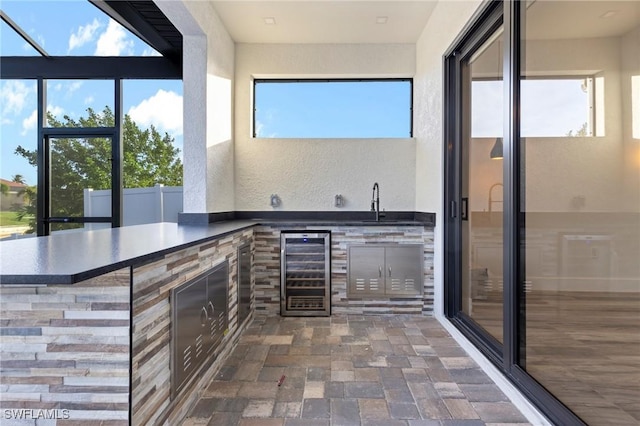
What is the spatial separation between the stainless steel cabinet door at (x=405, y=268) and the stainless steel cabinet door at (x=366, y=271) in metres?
0.10

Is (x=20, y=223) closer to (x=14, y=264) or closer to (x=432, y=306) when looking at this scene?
(x=14, y=264)

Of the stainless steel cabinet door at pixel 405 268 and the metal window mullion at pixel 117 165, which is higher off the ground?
the metal window mullion at pixel 117 165

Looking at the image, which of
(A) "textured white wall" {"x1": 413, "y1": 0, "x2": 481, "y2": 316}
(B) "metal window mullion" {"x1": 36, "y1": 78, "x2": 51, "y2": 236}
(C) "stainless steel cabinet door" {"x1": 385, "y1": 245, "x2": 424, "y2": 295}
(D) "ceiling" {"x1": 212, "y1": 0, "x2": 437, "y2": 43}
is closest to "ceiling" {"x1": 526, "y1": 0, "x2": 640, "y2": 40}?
(A) "textured white wall" {"x1": 413, "y1": 0, "x2": 481, "y2": 316}

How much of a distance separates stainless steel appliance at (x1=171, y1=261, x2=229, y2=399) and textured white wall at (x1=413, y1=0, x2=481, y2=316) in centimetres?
212

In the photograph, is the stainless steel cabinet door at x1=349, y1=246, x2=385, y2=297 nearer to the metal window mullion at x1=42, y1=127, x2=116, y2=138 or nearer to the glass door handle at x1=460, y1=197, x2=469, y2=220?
the glass door handle at x1=460, y1=197, x2=469, y2=220

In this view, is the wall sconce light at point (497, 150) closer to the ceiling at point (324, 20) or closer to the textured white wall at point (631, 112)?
the textured white wall at point (631, 112)

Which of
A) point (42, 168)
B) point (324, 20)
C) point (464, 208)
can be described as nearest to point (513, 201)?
point (464, 208)

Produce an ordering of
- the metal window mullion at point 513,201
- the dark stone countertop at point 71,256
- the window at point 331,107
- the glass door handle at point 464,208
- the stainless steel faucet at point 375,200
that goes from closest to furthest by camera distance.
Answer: the dark stone countertop at point 71,256 → the metal window mullion at point 513,201 → the glass door handle at point 464,208 → the stainless steel faucet at point 375,200 → the window at point 331,107

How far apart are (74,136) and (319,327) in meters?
3.83

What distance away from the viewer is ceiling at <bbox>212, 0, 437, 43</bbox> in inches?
130

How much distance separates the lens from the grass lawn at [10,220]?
13.3 ft

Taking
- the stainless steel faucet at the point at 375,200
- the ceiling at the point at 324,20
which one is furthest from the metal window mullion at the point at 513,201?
the stainless steel faucet at the point at 375,200

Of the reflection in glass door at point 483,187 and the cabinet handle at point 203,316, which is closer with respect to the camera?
the cabinet handle at point 203,316

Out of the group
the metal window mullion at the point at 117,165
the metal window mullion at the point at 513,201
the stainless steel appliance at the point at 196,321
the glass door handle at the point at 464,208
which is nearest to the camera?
the stainless steel appliance at the point at 196,321
